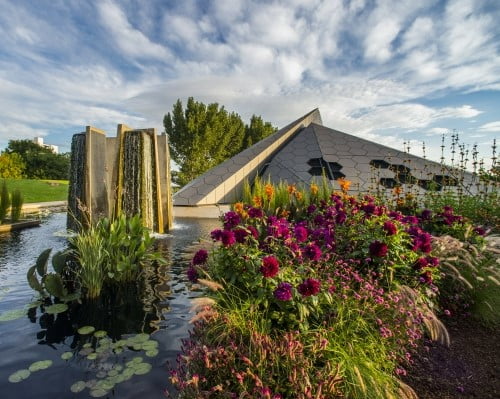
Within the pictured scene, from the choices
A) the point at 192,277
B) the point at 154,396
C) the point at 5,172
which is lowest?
the point at 154,396

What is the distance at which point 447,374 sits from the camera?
93.0 inches

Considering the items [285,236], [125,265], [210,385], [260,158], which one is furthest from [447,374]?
[260,158]

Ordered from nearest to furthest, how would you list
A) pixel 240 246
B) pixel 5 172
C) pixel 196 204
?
pixel 240 246
pixel 196 204
pixel 5 172

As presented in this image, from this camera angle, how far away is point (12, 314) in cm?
351

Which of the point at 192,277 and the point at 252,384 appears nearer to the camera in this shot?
the point at 252,384

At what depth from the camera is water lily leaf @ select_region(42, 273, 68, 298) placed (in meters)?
3.62

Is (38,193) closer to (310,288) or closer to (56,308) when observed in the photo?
(56,308)

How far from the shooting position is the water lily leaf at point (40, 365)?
8.27ft

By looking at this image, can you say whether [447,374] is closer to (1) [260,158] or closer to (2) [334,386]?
(2) [334,386]

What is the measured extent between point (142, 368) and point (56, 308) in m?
1.67

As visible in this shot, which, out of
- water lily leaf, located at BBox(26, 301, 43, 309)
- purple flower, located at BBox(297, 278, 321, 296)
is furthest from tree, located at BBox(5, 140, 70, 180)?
purple flower, located at BBox(297, 278, 321, 296)

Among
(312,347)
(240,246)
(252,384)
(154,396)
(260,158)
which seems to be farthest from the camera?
(260,158)

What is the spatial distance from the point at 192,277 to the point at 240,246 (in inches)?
20.1

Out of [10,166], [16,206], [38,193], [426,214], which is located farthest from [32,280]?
[10,166]
